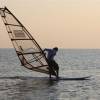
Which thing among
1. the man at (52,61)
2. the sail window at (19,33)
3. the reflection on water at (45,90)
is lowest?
the reflection on water at (45,90)

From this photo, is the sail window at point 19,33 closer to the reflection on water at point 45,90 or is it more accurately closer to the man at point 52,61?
the man at point 52,61

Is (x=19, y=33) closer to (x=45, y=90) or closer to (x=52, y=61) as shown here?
(x=52, y=61)

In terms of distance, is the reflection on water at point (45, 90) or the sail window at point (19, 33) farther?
the sail window at point (19, 33)

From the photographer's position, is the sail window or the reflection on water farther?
the sail window

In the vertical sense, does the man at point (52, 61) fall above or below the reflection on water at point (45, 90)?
above

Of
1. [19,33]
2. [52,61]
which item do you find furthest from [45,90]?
[19,33]

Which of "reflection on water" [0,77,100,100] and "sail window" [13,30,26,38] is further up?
"sail window" [13,30,26,38]

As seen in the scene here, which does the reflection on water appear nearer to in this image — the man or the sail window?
the man

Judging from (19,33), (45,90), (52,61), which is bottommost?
(45,90)

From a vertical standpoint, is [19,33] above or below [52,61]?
above

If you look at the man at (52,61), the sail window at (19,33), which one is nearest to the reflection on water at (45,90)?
the man at (52,61)

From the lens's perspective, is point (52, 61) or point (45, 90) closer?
point (45, 90)

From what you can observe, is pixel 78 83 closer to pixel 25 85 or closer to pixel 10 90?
pixel 25 85

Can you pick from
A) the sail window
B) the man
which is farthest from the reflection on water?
the sail window
